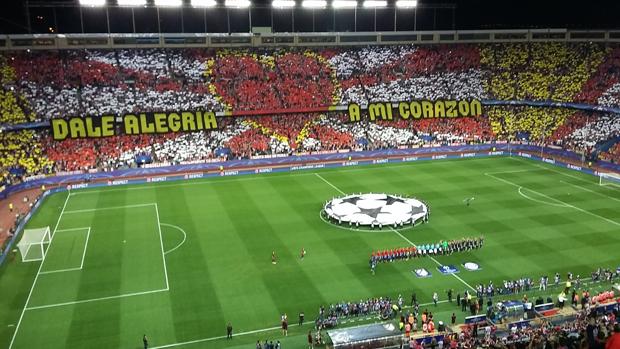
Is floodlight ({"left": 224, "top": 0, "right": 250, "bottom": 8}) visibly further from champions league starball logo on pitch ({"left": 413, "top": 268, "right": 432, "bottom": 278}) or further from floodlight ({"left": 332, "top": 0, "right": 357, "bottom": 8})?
champions league starball logo on pitch ({"left": 413, "top": 268, "right": 432, "bottom": 278})

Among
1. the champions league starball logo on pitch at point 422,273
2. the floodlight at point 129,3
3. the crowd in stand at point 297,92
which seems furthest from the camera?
the floodlight at point 129,3

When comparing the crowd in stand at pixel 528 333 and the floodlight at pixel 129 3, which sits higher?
the floodlight at pixel 129 3

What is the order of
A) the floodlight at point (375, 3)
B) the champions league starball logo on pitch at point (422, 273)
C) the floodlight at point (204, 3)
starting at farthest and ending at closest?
1. the floodlight at point (375, 3)
2. the floodlight at point (204, 3)
3. the champions league starball logo on pitch at point (422, 273)

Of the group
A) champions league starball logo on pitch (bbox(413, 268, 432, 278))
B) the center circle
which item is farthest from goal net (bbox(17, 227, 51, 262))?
champions league starball logo on pitch (bbox(413, 268, 432, 278))

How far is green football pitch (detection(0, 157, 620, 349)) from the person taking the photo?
28.8 meters

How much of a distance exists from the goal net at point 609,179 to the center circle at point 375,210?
68.5ft

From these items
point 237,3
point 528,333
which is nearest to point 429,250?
point 528,333

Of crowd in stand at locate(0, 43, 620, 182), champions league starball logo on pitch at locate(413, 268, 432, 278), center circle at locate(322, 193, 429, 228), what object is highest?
crowd in stand at locate(0, 43, 620, 182)

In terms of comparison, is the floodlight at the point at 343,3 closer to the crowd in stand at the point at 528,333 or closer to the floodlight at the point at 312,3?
the floodlight at the point at 312,3

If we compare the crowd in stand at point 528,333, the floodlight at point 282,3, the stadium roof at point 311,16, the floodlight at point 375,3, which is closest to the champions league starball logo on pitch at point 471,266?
the crowd in stand at point 528,333

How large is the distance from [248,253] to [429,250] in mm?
12434

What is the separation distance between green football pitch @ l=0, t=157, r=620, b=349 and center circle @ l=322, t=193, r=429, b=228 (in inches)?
43.1

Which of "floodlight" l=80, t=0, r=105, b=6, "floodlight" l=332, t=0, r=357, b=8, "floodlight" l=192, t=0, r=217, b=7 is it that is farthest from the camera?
"floodlight" l=332, t=0, r=357, b=8

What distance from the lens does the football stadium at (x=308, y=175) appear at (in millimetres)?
29031
